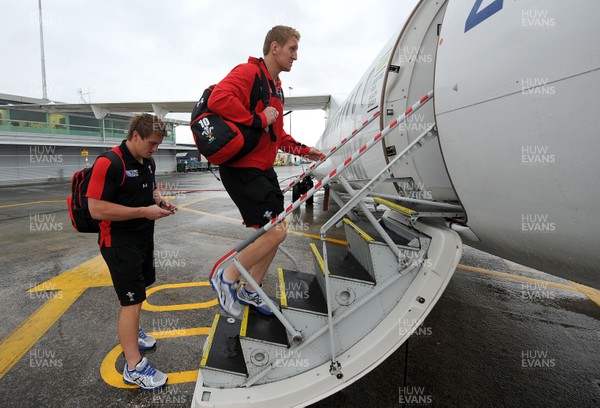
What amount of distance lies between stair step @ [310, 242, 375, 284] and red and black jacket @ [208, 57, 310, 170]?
91 cm

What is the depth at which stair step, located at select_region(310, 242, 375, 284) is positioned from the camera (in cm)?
236

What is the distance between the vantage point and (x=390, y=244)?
2.28 meters

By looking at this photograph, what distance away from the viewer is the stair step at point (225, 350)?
2232 millimetres

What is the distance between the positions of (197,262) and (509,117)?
4.89m

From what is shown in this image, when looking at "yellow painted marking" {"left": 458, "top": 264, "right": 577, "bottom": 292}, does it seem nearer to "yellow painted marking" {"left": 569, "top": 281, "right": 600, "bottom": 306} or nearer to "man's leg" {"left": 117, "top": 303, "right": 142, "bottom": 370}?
"yellow painted marking" {"left": 569, "top": 281, "right": 600, "bottom": 306}

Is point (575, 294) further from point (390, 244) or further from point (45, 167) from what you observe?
point (45, 167)

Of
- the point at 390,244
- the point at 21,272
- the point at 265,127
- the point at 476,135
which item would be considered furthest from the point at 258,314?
the point at 21,272

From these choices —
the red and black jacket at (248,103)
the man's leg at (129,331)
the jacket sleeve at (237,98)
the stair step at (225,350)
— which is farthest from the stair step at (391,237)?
the man's leg at (129,331)

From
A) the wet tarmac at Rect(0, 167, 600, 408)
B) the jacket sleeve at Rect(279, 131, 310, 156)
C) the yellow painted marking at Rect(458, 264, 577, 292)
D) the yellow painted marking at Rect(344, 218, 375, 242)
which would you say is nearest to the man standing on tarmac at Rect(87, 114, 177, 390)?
the wet tarmac at Rect(0, 167, 600, 408)

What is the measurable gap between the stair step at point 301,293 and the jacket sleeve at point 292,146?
1082 millimetres

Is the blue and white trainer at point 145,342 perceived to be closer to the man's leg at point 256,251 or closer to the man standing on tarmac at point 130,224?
the man standing on tarmac at point 130,224

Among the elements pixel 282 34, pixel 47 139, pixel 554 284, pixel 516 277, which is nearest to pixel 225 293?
pixel 282 34

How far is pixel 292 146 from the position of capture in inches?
117

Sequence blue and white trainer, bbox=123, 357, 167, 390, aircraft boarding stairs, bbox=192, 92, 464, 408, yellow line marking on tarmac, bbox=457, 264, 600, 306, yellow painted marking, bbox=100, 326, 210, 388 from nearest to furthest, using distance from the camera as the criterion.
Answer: aircraft boarding stairs, bbox=192, 92, 464, 408 → blue and white trainer, bbox=123, 357, 167, 390 → yellow painted marking, bbox=100, 326, 210, 388 → yellow line marking on tarmac, bbox=457, 264, 600, 306
